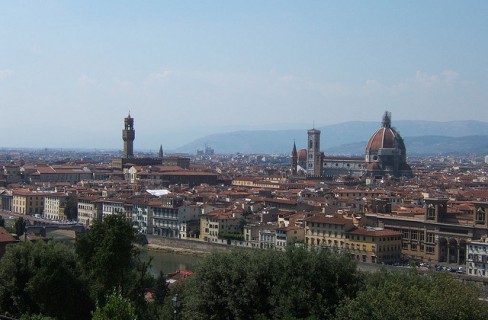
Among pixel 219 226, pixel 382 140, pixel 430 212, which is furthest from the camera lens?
pixel 382 140

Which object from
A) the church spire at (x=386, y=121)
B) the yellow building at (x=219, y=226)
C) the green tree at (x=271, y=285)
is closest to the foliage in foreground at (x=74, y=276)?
the green tree at (x=271, y=285)

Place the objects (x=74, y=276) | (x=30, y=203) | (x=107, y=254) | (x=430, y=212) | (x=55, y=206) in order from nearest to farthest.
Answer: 1. (x=74, y=276)
2. (x=107, y=254)
3. (x=430, y=212)
4. (x=55, y=206)
5. (x=30, y=203)

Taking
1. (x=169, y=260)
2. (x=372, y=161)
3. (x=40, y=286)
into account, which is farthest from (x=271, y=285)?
(x=372, y=161)

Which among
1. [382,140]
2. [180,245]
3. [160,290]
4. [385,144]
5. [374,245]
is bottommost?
[180,245]

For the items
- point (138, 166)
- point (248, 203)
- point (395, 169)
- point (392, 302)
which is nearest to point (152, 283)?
point (392, 302)

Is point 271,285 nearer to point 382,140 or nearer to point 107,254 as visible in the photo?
point 107,254

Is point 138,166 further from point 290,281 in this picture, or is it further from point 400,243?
point 290,281

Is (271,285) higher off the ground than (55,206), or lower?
higher

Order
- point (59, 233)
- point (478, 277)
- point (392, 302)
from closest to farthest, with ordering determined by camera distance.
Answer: point (392, 302)
point (478, 277)
point (59, 233)
